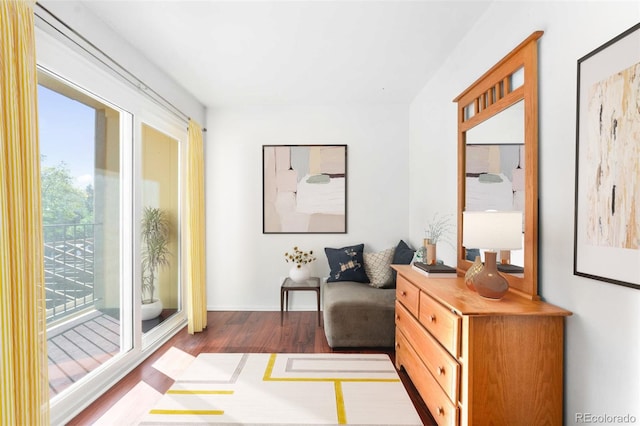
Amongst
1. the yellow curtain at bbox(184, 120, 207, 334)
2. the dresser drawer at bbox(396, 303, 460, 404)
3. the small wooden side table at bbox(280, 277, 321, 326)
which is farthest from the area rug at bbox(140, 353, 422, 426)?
the small wooden side table at bbox(280, 277, 321, 326)

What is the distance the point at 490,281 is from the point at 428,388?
0.78 meters

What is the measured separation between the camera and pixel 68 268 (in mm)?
2129

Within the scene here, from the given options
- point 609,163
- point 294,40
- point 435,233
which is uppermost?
point 294,40

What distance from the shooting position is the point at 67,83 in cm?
210

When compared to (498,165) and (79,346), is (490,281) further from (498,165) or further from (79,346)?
(79,346)

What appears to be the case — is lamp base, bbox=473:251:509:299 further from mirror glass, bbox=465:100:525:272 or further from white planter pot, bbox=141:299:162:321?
white planter pot, bbox=141:299:162:321

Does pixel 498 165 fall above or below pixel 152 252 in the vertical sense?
above

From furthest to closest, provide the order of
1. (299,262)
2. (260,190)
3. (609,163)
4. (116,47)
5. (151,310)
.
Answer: (260,190)
(299,262)
(151,310)
(116,47)
(609,163)

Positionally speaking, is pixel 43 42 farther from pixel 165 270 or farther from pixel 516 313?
pixel 516 313

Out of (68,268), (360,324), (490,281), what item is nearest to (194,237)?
(68,268)

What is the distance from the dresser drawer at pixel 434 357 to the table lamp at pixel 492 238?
1.31 feet

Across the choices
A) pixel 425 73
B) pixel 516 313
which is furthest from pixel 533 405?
pixel 425 73

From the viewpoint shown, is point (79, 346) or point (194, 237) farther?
point (194, 237)

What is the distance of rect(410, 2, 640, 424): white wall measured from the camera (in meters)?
1.26
